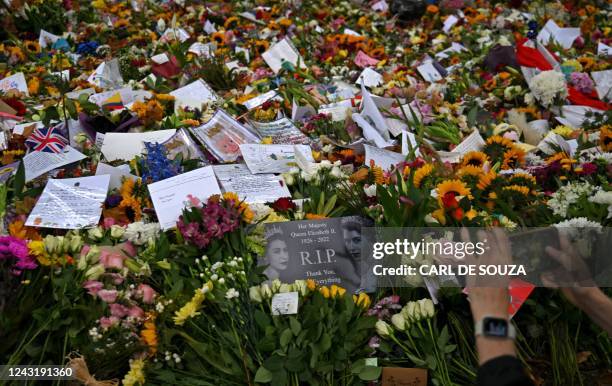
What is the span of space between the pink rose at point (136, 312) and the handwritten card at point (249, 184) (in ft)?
2.45

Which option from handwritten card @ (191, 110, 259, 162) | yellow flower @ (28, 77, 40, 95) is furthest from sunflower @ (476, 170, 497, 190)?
yellow flower @ (28, 77, 40, 95)

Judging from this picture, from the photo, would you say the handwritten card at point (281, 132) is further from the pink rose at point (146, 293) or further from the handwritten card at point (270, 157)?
the pink rose at point (146, 293)

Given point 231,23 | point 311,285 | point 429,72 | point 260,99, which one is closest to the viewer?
point 311,285

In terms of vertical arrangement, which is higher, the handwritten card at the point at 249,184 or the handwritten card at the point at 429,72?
the handwritten card at the point at 429,72

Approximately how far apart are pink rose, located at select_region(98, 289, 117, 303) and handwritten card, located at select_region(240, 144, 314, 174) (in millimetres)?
1051

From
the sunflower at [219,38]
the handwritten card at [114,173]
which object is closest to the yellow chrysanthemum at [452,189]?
the handwritten card at [114,173]

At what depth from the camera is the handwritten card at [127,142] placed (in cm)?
289

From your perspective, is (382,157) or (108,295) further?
(382,157)

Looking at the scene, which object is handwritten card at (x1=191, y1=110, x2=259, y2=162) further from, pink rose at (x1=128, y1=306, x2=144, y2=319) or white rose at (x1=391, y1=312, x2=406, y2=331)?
white rose at (x1=391, y1=312, x2=406, y2=331)

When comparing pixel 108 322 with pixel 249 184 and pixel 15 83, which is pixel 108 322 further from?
pixel 15 83

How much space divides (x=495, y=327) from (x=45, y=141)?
98.2 inches

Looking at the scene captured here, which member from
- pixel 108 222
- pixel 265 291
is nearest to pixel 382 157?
pixel 265 291

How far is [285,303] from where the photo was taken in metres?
1.82

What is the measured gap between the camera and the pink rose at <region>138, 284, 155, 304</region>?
6.19ft
